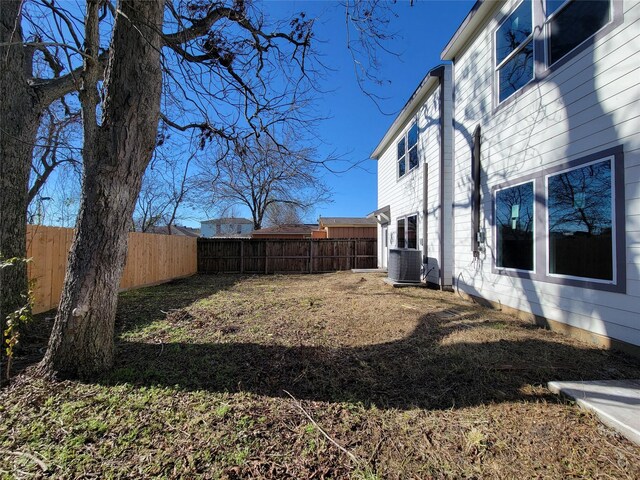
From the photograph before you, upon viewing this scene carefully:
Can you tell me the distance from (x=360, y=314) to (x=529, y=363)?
255cm

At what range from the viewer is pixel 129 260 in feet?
27.6

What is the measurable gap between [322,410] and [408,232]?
26.8ft

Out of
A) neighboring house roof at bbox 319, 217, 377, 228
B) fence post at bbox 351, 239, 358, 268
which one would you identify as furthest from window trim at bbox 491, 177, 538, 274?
neighboring house roof at bbox 319, 217, 377, 228

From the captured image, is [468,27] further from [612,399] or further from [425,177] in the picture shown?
[612,399]

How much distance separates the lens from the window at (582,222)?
11.3ft

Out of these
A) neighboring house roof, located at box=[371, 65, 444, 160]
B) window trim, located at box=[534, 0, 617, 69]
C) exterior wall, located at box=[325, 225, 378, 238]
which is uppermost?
neighboring house roof, located at box=[371, 65, 444, 160]

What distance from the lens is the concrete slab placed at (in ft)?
6.41

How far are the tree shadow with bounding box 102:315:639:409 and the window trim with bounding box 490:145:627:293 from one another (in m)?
0.77

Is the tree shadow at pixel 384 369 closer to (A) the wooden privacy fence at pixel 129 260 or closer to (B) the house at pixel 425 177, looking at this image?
(A) the wooden privacy fence at pixel 129 260

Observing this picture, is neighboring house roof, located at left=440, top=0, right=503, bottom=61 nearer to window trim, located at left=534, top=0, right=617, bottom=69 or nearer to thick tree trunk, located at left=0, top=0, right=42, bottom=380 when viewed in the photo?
window trim, located at left=534, top=0, right=617, bottom=69

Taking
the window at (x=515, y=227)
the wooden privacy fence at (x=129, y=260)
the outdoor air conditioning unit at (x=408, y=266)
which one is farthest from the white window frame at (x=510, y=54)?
the wooden privacy fence at (x=129, y=260)

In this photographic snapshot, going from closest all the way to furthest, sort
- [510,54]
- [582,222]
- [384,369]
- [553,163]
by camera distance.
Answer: [384,369] < [582,222] < [553,163] < [510,54]

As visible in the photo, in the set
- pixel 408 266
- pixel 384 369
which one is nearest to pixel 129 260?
pixel 408 266

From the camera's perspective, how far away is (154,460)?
177 centimetres
